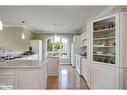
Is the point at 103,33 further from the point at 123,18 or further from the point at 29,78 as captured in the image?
the point at 29,78

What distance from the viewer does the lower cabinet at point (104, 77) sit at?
3411mm

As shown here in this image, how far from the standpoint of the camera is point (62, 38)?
38.0 ft

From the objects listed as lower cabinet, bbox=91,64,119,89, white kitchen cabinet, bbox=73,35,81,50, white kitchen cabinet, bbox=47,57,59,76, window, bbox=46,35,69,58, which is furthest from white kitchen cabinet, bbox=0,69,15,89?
window, bbox=46,35,69,58

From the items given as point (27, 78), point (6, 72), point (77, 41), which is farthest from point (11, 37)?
point (27, 78)

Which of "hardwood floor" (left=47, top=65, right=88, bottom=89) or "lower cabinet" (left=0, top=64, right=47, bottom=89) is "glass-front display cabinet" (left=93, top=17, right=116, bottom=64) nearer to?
"hardwood floor" (left=47, top=65, right=88, bottom=89)

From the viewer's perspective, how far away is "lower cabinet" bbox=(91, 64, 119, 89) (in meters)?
3.41

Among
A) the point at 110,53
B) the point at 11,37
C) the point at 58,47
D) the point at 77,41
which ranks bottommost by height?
the point at 110,53

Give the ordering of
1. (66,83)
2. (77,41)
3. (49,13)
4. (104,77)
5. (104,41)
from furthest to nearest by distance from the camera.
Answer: (77,41), (66,83), (49,13), (104,41), (104,77)

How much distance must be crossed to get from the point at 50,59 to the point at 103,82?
11.0 feet

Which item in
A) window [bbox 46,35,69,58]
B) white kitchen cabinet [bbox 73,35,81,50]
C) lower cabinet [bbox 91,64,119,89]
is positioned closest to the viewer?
lower cabinet [bbox 91,64,119,89]

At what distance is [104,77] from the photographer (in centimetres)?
374

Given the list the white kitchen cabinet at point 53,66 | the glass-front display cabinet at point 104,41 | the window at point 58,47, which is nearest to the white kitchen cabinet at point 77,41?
the window at point 58,47

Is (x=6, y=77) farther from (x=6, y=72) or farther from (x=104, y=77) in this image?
(x=104, y=77)

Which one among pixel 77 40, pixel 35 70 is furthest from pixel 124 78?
pixel 77 40
